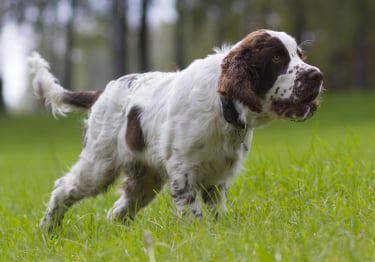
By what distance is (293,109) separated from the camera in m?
Answer: 3.20

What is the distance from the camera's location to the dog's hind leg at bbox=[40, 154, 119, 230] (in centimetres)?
416

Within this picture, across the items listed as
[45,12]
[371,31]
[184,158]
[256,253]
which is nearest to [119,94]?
[184,158]

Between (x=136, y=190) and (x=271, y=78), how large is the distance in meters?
1.63

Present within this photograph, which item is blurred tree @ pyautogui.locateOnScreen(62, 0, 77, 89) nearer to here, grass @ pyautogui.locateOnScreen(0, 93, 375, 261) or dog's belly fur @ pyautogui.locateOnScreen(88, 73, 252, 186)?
grass @ pyautogui.locateOnScreen(0, 93, 375, 261)

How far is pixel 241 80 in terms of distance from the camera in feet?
10.3

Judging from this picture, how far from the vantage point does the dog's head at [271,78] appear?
10.3 ft

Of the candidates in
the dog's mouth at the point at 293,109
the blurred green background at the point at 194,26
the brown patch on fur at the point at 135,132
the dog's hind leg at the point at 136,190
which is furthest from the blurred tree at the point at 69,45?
the dog's mouth at the point at 293,109

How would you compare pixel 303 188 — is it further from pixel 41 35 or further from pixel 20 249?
pixel 41 35

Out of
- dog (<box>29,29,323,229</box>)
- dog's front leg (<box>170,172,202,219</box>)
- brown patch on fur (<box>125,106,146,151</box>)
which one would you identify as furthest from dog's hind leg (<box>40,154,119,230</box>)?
dog's front leg (<box>170,172,202,219</box>)

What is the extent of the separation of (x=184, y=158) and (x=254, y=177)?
115 cm

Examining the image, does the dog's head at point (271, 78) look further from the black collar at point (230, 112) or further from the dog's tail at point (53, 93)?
the dog's tail at point (53, 93)

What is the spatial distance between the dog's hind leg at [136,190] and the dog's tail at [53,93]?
767mm

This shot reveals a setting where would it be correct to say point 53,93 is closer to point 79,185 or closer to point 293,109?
point 79,185

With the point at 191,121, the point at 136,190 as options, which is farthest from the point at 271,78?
the point at 136,190
